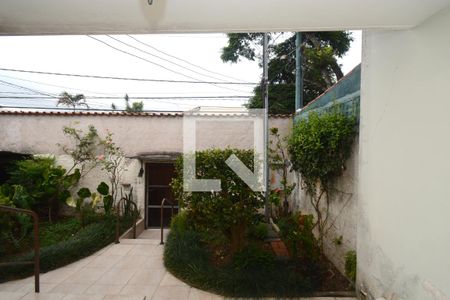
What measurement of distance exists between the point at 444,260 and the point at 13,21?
12.3 ft

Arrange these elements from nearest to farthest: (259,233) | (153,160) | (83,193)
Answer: (259,233) → (83,193) → (153,160)

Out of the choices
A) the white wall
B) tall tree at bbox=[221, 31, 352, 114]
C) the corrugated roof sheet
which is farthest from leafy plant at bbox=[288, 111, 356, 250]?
tall tree at bbox=[221, 31, 352, 114]

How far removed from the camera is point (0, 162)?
7422 mm

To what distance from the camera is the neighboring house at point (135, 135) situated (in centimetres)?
829

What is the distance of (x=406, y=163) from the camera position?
8.18 feet

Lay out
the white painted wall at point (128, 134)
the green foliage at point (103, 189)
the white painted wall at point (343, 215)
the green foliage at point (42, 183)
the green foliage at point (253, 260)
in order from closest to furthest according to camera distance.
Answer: the white painted wall at point (343, 215) < the green foliage at point (253, 260) < the green foliage at point (42, 183) < the green foliage at point (103, 189) < the white painted wall at point (128, 134)

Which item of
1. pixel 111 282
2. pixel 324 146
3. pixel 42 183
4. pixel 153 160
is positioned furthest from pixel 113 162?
pixel 324 146

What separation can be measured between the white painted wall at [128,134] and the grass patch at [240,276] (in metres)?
4.26

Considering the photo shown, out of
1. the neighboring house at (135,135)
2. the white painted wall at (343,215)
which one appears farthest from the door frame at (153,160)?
the white painted wall at (343,215)

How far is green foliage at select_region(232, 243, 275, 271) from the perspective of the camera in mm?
4215

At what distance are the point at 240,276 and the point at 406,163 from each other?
8.43ft

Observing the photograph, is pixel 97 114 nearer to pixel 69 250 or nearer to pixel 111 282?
pixel 69 250

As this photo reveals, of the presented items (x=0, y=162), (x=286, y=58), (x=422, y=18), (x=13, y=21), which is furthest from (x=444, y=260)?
(x=286, y=58)

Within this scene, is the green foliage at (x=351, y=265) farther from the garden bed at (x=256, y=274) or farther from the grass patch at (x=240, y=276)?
the grass patch at (x=240, y=276)
